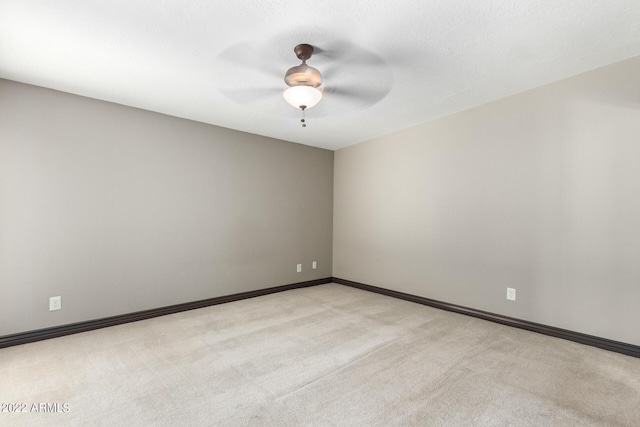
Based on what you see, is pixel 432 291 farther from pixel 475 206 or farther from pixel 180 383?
pixel 180 383

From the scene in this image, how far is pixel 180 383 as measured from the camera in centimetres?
205

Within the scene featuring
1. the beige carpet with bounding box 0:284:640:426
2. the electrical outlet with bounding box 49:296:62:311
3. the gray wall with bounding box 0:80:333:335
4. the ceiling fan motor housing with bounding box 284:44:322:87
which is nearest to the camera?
the beige carpet with bounding box 0:284:640:426

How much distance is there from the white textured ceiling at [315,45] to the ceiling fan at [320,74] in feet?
0.05

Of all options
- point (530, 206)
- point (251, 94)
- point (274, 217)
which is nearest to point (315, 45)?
point (251, 94)

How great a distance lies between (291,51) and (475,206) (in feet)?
8.58

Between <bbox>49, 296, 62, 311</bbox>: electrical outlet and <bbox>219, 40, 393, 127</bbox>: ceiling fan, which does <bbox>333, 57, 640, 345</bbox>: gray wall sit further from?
<bbox>49, 296, 62, 311</bbox>: electrical outlet

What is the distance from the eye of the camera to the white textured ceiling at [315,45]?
6.00ft

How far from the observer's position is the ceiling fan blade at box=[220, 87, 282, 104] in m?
2.92

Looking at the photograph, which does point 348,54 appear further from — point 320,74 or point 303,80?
point 303,80

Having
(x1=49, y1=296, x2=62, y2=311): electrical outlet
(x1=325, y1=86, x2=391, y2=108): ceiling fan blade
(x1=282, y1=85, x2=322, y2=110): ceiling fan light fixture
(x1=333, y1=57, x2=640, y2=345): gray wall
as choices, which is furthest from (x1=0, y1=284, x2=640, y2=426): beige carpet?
(x1=325, y1=86, x2=391, y2=108): ceiling fan blade

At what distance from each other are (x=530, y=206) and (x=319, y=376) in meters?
2.62

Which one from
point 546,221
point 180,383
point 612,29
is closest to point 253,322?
point 180,383

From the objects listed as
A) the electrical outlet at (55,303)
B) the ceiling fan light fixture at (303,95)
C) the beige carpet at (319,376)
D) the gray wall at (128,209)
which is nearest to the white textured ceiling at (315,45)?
the ceiling fan light fixture at (303,95)

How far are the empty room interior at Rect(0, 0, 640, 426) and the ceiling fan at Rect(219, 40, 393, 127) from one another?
0.07ft
